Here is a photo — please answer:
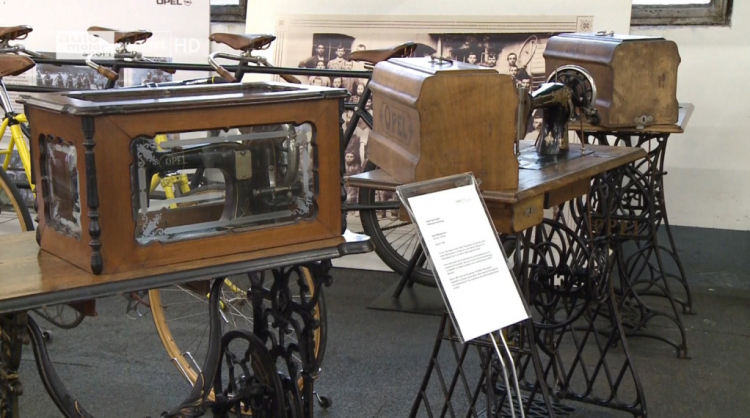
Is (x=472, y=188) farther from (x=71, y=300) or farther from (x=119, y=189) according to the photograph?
(x=71, y=300)

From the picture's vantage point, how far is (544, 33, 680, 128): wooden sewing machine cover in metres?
3.16

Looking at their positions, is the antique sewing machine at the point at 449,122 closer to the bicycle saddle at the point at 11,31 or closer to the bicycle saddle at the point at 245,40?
the bicycle saddle at the point at 245,40

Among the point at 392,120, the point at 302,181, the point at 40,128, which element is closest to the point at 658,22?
the point at 392,120

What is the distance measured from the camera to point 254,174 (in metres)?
1.84

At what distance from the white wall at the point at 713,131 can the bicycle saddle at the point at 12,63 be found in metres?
2.89

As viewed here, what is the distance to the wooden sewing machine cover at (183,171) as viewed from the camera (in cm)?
163

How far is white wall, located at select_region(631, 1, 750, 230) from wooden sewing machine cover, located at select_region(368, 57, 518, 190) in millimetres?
2650

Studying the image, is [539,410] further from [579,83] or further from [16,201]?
[16,201]

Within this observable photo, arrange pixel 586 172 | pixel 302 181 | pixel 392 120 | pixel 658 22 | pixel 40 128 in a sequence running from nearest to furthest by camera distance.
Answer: pixel 40 128, pixel 302 181, pixel 392 120, pixel 586 172, pixel 658 22

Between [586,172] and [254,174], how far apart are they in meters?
0.93

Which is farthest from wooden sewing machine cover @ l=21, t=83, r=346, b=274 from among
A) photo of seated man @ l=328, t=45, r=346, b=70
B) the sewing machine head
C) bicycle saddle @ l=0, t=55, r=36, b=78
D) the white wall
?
the white wall

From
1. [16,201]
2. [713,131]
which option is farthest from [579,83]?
[16,201]

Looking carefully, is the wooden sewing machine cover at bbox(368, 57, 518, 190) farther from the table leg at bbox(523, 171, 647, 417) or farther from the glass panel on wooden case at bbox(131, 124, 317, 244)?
the table leg at bbox(523, 171, 647, 417)

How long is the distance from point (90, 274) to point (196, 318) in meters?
2.22
